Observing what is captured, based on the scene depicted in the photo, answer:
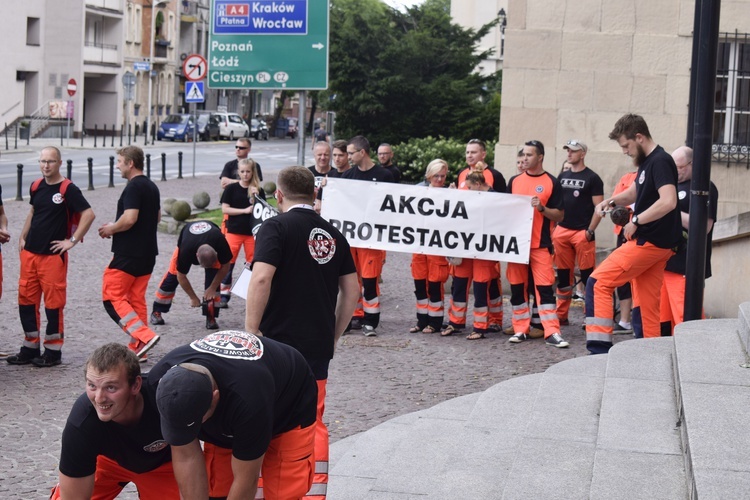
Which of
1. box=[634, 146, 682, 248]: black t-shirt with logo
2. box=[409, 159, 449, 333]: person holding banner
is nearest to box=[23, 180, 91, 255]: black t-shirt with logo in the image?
box=[409, 159, 449, 333]: person holding banner

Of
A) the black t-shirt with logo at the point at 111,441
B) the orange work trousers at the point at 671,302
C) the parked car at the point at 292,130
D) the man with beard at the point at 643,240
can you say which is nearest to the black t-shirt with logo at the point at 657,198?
the man with beard at the point at 643,240

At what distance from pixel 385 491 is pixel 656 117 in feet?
32.8

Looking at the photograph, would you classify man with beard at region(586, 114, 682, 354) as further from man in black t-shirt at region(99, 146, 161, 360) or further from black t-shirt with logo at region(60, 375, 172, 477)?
black t-shirt with logo at region(60, 375, 172, 477)

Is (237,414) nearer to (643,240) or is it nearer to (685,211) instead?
(643,240)

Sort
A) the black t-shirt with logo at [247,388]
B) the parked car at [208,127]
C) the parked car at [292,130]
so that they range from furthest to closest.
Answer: the parked car at [292,130], the parked car at [208,127], the black t-shirt with logo at [247,388]

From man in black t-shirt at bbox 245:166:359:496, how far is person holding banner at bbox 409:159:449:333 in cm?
542

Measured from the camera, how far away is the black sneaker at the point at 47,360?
9400mm

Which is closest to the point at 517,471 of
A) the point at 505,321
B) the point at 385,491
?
the point at 385,491

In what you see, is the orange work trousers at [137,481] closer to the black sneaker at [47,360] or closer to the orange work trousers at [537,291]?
the black sneaker at [47,360]

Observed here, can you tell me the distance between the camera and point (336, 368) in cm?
966

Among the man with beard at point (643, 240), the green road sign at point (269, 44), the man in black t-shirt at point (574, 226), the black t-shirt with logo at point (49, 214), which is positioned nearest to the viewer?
the man with beard at point (643, 240)

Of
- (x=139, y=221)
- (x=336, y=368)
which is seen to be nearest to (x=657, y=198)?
(x=336, y=368)

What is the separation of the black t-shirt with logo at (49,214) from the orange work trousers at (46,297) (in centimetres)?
10

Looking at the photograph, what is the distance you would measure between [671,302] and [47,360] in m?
5.28
